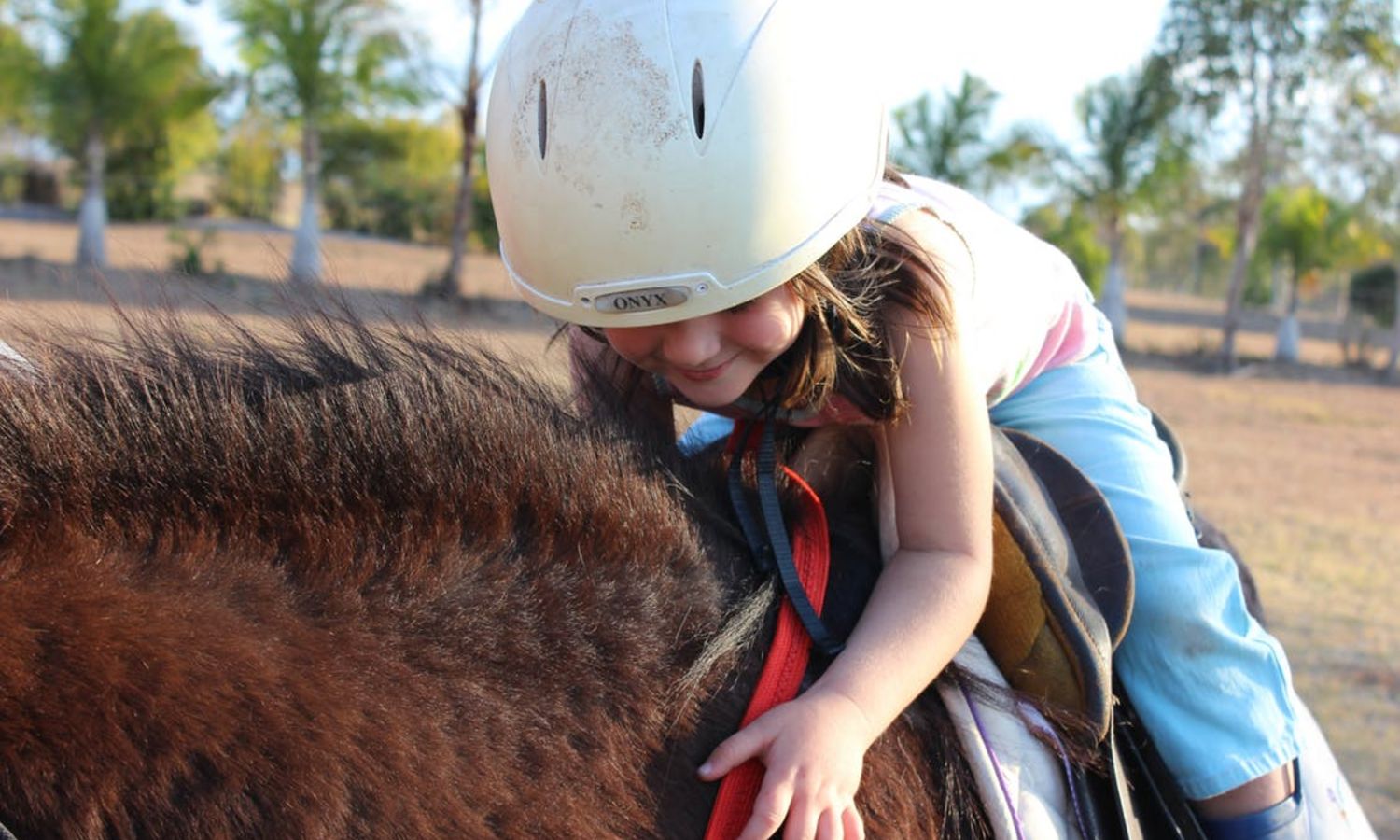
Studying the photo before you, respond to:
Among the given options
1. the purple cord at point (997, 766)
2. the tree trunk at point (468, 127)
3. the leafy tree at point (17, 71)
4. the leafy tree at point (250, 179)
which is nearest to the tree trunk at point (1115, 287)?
the tree trunk at point (468, 127)

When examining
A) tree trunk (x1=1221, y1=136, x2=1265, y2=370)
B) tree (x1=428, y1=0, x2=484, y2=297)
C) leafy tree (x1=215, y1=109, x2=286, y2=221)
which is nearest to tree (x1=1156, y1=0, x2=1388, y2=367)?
tree trunk (x1=1221, y1=136, x2=1265, y2=370)

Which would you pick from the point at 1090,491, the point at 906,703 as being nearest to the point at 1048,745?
the point at 906,703

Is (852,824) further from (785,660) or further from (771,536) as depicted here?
(771,536)

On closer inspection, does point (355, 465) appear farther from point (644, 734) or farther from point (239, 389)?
point (644, 734)

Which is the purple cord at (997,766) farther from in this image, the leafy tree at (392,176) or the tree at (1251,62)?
the leafy tree at (392,176)

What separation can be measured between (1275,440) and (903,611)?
1493 cm

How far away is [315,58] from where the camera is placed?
24.7 m

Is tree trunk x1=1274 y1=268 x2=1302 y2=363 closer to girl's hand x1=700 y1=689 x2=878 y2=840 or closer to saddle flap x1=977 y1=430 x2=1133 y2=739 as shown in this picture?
saddle flap x1=977 y1=430 x2=1133 y2=739

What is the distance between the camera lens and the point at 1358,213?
2991cm

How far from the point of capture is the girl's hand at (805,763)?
4.03 feet

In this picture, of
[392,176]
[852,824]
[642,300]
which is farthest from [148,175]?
[852,824]

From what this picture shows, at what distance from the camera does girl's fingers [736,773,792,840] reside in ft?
3.98

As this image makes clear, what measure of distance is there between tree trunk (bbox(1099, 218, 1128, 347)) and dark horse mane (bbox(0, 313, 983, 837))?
28.7m

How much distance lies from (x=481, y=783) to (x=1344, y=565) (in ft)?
26.6
